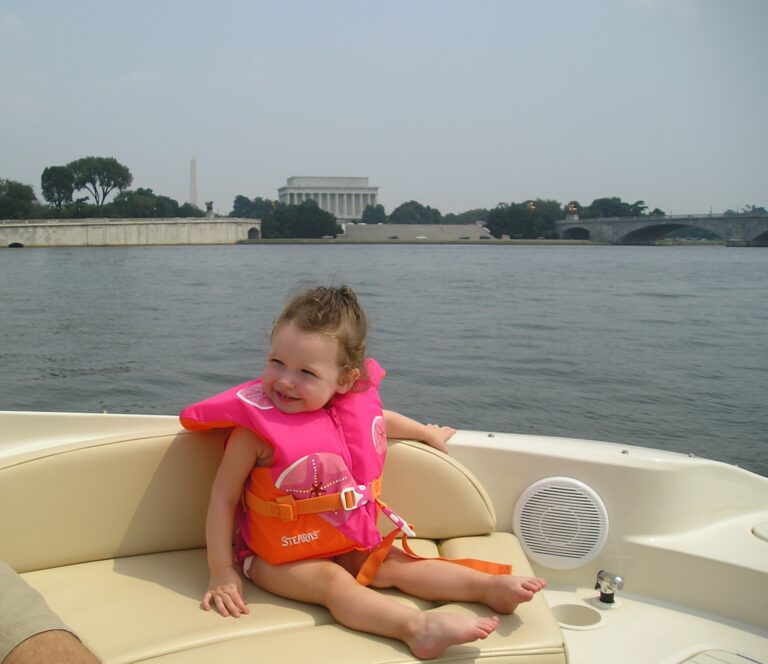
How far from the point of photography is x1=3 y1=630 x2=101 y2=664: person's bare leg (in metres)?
1.55

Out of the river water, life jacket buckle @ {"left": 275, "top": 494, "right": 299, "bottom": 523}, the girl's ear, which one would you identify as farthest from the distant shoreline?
life jacket buckle @ {"left": 275, "top": 494, "right": 299, "bottom": 523}

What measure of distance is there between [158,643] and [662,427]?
25.3 feet

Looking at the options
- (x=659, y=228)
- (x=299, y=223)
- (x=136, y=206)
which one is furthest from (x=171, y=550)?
(x=136, y=206)

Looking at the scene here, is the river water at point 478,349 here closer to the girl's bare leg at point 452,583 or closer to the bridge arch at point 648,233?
the girl's bare leg at point 452,583

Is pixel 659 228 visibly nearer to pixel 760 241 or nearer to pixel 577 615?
pixel 760 241

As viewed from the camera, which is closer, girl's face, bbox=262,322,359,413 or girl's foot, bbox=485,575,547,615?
girl's foot, bbox=485,575,547,615

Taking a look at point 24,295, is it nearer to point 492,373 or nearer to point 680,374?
point 492,373

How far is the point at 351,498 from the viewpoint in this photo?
6.66 feet

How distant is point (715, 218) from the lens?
151 ft

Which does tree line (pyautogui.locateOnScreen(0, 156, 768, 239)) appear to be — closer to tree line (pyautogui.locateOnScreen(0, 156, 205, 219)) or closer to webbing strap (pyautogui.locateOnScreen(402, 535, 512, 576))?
tree line (pyautogui.locateOnScreen(0, 156, 205, 219))

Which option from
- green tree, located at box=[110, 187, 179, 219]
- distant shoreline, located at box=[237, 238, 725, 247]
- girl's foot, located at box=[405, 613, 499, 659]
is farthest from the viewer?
green tree, located at box=[110, 187, 179, 219]

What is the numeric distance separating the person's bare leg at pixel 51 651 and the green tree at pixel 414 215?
9337 cm

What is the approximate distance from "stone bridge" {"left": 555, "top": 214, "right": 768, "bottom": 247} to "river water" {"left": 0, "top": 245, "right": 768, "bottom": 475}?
21680mm

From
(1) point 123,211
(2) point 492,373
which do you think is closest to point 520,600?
(2) point 492,373
